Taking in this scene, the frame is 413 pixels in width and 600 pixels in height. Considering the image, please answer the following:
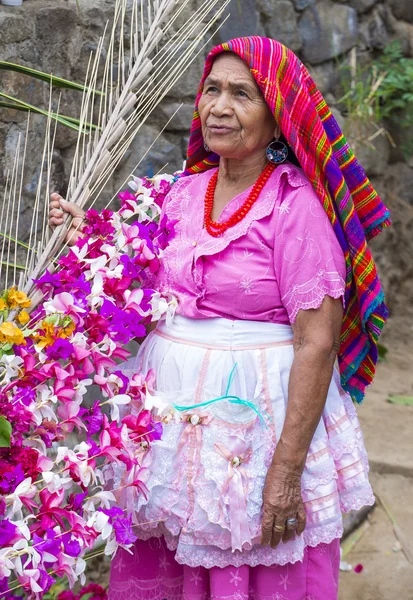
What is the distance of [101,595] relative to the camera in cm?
221

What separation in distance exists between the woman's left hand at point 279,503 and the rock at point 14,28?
1415 mm

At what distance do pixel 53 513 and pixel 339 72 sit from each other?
3.47 meters

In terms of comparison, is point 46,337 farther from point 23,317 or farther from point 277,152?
point 277,152

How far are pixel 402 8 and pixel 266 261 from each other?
3.34 metres

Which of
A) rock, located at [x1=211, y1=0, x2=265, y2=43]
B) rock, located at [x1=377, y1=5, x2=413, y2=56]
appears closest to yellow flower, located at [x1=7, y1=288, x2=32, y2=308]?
rock, located at [x1=211, y1=0, x2=265, y2=43]

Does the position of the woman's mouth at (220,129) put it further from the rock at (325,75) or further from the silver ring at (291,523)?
the rock at (325,75)

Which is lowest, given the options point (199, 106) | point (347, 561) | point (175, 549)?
point (347, 561)

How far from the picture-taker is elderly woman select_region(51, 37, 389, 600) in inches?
74.3

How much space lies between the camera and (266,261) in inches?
75.8

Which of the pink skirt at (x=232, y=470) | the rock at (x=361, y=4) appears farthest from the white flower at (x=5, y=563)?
the rock at (x=361, y=4)

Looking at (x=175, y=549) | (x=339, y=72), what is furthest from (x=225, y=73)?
(x=339, y=72)

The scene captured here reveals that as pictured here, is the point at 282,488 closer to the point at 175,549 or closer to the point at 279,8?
the point at 175,549

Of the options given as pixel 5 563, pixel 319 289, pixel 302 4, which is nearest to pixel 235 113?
pixel 319 289

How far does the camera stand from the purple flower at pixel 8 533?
1.42 metres
